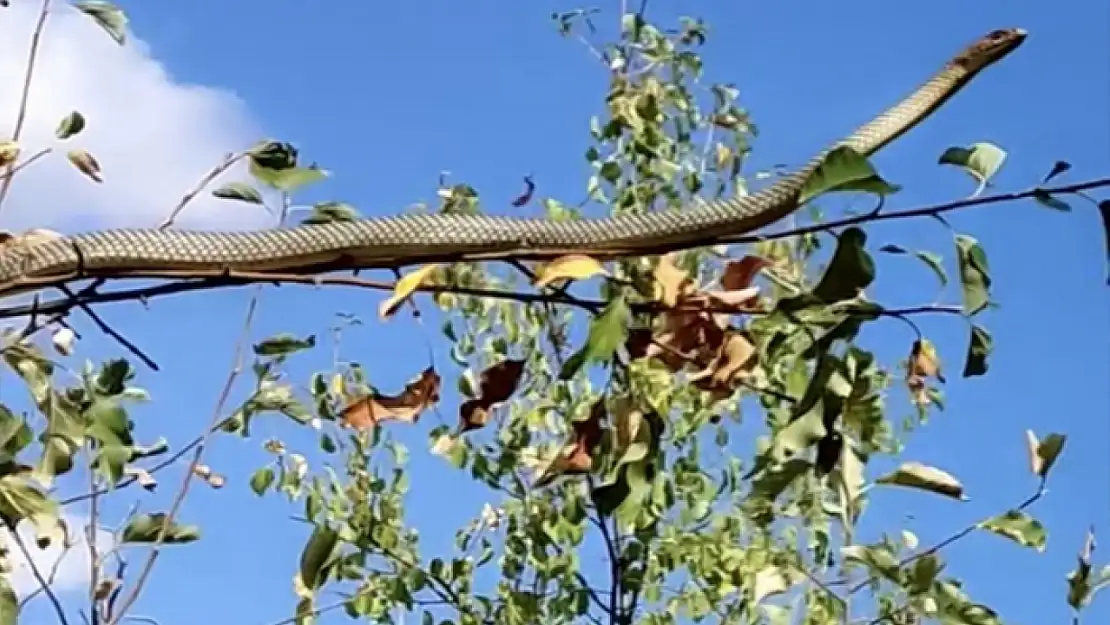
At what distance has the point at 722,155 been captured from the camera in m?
4.18

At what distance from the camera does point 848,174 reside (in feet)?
4.16

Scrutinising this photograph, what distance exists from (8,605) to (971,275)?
0.88m

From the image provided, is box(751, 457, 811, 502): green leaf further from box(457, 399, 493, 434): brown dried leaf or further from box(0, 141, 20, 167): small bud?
box(0, 141, 20, 167): small bud

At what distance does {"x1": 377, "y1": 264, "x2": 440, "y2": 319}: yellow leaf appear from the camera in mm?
1379

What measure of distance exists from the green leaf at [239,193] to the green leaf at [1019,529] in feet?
2.65

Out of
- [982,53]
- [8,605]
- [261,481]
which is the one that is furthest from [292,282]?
[261,481]

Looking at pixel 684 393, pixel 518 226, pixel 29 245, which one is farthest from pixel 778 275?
pixel 684 393

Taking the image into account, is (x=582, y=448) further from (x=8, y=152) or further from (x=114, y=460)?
(x=8, y=152)

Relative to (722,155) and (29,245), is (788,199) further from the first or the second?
(722,155)

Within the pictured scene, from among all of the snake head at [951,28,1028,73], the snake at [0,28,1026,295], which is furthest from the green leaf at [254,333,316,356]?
the snake head at [951,28,1028,73]

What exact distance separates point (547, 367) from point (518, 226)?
2199mm

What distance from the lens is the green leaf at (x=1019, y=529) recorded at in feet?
6.09

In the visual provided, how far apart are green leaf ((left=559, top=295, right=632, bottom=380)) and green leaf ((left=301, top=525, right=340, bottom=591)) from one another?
39cm

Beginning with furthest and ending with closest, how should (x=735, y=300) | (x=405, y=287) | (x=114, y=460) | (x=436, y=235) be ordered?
(x=436, y=235) < (x=114, y=460) < (x=735, y=300) < (x=405, y=287)
